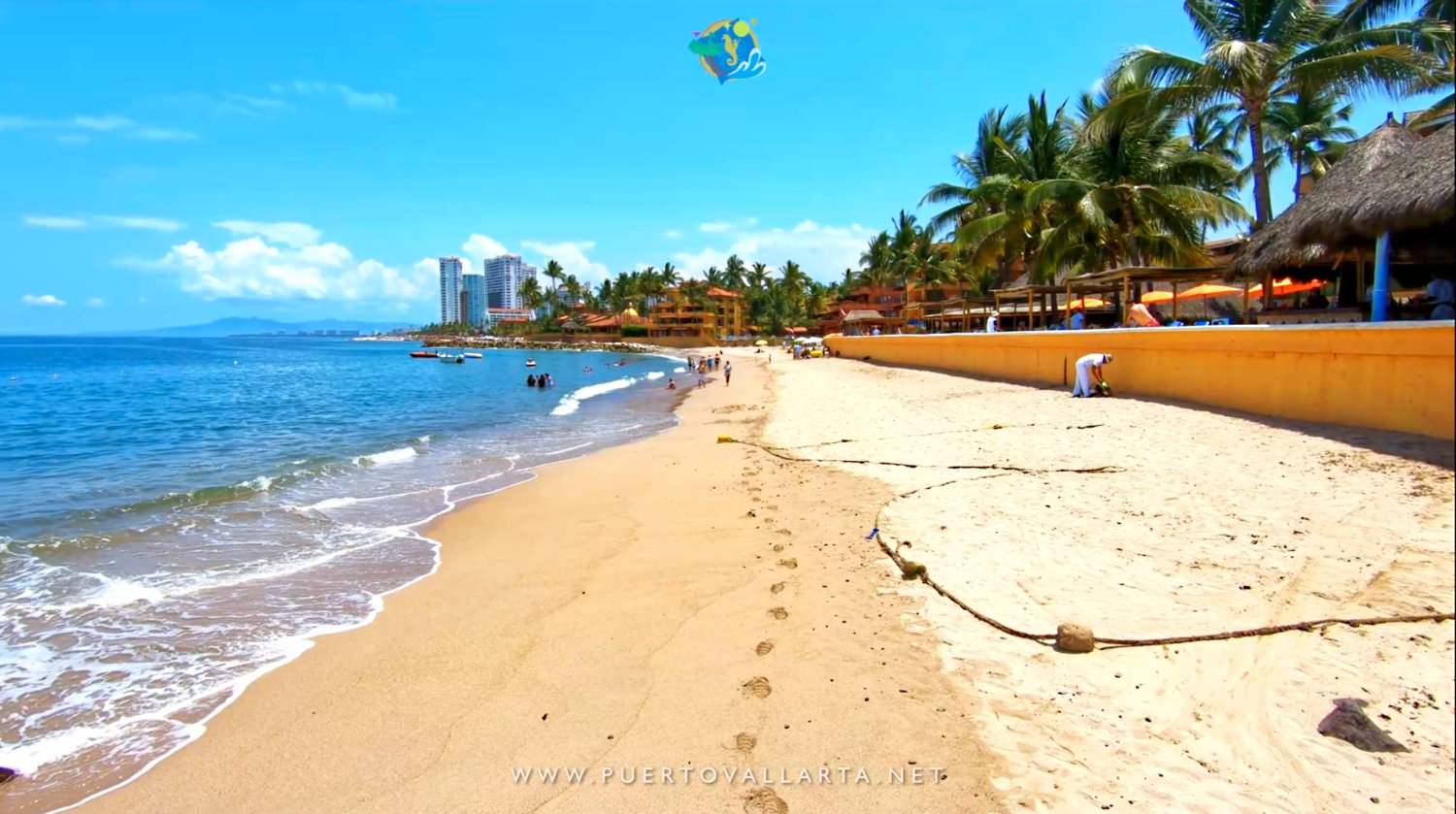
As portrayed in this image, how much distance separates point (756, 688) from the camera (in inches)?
182

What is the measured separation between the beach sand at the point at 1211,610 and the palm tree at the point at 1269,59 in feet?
42.6

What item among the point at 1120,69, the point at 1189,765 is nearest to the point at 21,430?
the point at 1189,765

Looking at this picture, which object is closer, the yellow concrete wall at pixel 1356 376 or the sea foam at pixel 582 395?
the yellow concrete wall at pixel 1356 376

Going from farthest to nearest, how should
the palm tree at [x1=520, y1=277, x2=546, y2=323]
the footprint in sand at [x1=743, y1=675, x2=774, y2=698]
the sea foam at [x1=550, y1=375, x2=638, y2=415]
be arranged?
the palm tree at [x1=520, y1=277, x2=546, y2=323], the sea foam at [x1=550, y1=375, x2=638, y2=415], the footprint in sand at [x1=743, y1=675, x2=774, y2=698]

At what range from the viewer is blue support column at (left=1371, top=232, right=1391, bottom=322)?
144 centimetres

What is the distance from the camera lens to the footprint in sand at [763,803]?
352 centimetres

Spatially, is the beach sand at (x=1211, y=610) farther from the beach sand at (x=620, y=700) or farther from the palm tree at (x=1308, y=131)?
the palm tree at (x=1308, y=131)

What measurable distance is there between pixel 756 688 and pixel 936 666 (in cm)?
116

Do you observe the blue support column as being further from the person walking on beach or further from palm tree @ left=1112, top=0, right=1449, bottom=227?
palm tree @ left=1112, top=0, right=1449, bottom=227

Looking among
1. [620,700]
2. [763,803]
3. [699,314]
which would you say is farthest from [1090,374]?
[699,314]

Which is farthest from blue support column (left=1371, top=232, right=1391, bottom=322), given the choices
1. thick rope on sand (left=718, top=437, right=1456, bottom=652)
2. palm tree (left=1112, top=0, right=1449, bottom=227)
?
palm tree (left=1112, top=0, right=1449, bottom=227)

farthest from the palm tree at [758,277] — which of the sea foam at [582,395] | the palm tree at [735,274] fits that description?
the sea foam at [582,395]

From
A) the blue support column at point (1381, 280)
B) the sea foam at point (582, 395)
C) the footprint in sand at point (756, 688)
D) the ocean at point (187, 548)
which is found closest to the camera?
the blue support column at point (1381, 280)

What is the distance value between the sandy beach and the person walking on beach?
19.4 ft
